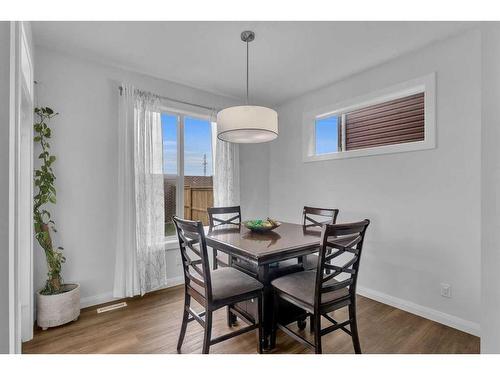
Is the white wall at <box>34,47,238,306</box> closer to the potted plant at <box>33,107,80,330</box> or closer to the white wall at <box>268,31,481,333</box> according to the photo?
the potted plant at <box>33,107,80,330</box>

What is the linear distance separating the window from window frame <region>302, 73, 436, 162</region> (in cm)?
139

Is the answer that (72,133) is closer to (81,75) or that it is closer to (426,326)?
(81,75)

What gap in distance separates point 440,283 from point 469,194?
854mm

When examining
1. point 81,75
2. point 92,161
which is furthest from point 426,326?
point 81,75

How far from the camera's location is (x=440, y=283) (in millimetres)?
2383

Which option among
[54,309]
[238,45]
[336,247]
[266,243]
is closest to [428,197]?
[336,247]

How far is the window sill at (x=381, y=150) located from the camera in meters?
2.48

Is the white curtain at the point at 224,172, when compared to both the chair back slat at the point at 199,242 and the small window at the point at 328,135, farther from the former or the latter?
the chair back slat at the point at 199,242

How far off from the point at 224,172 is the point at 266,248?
78.7 inches

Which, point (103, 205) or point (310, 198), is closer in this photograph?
point (103, 205)

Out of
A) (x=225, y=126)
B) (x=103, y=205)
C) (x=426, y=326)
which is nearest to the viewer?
(x=225, y=126)

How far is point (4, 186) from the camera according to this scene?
85cm

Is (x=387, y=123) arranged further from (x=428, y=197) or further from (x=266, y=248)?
(x=266, y=248)

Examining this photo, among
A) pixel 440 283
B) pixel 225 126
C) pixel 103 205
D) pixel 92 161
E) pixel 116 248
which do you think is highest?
pixel 225 126
